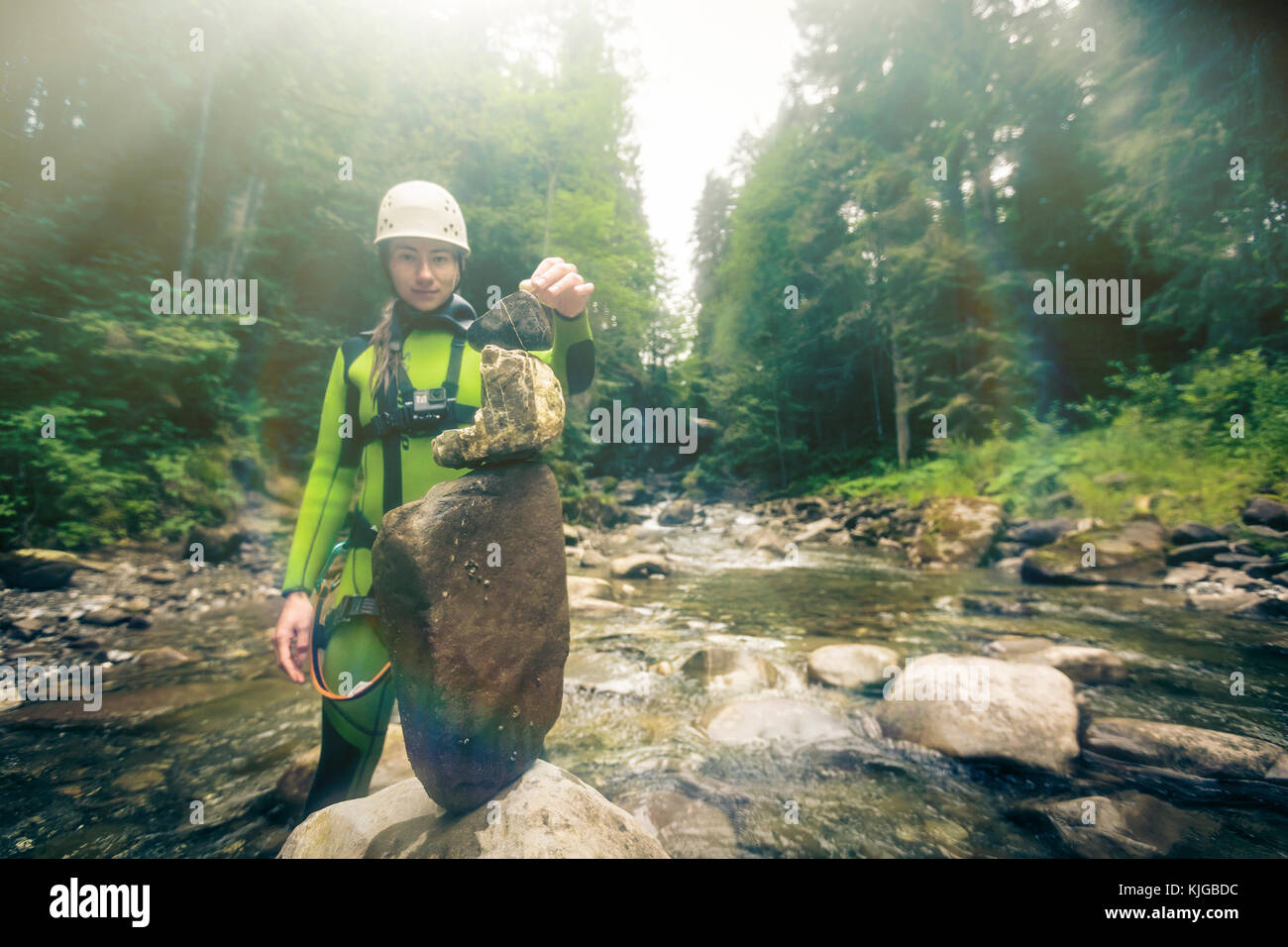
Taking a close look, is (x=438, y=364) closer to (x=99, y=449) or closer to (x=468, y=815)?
(x=468, y=815)

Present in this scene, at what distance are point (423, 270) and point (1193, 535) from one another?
36.5 feet

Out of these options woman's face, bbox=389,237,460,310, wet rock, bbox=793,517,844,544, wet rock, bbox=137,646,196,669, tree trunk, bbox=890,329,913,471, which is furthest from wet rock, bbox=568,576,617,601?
tree trunk, bbox=890,329,913,471

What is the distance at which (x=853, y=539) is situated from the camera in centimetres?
1436

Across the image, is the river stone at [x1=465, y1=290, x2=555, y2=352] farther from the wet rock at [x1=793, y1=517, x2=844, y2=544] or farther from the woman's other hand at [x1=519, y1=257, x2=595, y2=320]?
the wet rock at [x1=793, y1=517, x2=844, y2=544]

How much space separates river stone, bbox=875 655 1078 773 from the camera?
3.25m

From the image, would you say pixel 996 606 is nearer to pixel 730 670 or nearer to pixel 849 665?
pixel 849 665

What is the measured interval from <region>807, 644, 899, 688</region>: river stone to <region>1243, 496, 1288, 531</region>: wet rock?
23.4 ft

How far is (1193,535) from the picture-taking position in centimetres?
781

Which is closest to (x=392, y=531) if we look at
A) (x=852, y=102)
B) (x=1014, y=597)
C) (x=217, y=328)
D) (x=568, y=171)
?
(x=1014, y=597)

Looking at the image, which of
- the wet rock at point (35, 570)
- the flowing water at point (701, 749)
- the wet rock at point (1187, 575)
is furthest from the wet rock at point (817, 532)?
the wet rock at point (35, 570)

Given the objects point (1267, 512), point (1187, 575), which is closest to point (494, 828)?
point (1187, 575)

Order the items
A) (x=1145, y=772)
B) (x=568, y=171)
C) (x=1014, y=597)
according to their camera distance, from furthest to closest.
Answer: (x=568, y=171), (x=1014, y=597), (x=1145, y=772)

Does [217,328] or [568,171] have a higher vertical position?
[568,171]

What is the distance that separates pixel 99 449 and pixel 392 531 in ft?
33.8
